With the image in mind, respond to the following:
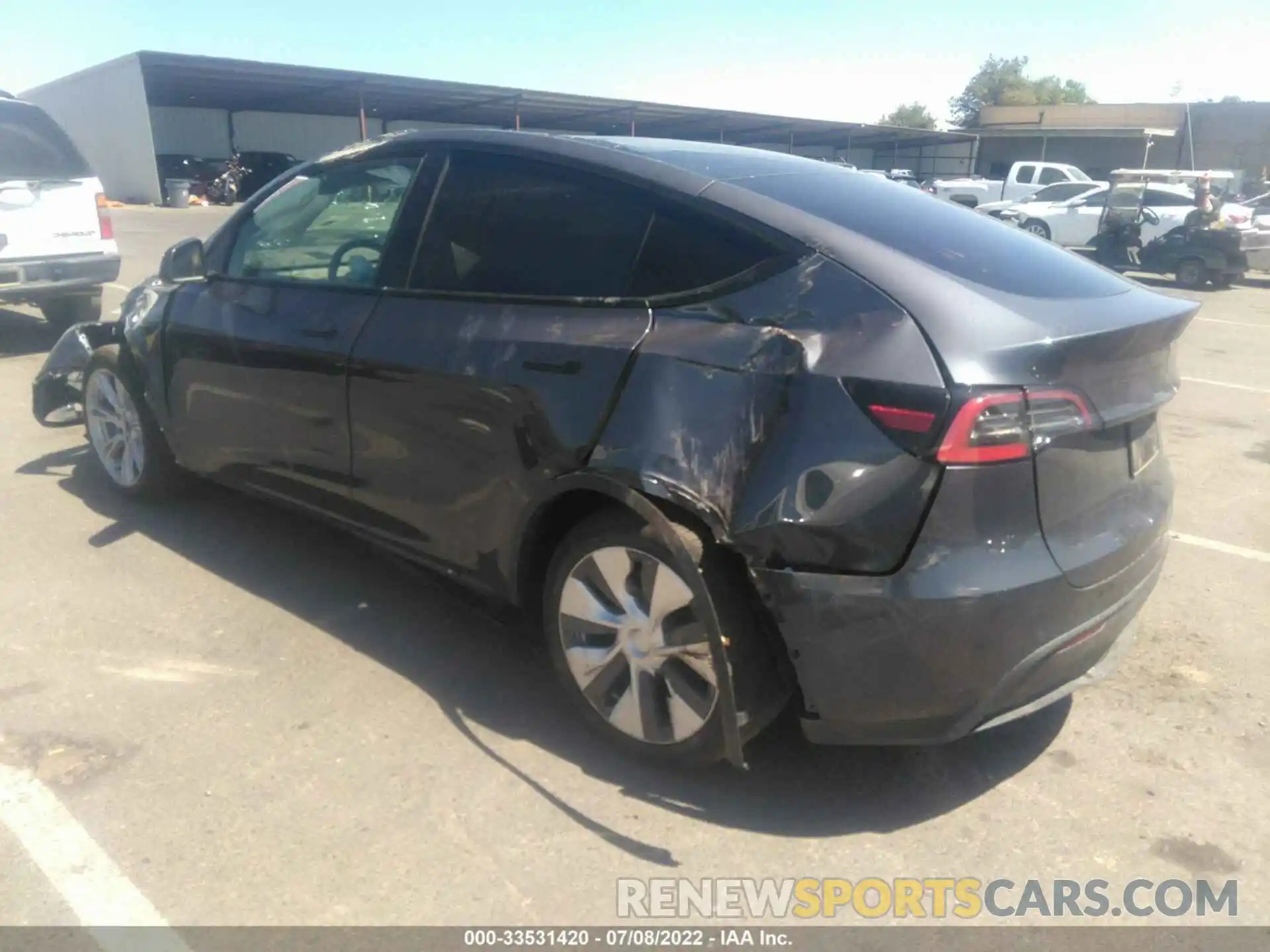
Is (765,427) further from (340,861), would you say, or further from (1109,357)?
(340,861)

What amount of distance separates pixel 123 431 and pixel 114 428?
121 mm

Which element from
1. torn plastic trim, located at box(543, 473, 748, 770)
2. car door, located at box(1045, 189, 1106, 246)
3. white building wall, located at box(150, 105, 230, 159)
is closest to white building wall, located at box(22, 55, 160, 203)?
white building wall, located at box(150, 105, 230, 159)

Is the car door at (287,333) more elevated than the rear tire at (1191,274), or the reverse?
the car door at (287,333)

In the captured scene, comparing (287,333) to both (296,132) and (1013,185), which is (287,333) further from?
(296,132)

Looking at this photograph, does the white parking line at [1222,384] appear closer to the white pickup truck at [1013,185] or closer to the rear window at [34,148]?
the rear window at [34,148]

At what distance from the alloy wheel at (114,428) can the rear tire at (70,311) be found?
4925 millimetres

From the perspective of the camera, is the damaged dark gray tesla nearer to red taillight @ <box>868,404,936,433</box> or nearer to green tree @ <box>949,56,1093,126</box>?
red taillight @ <box>868,404,936,433</box>

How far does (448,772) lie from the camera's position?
9.70 ft

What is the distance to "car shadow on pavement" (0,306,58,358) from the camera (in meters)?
8.91

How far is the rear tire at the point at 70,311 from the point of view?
9.48 meters

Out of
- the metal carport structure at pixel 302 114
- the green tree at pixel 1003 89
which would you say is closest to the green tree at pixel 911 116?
the green tree at pixel 1003 89

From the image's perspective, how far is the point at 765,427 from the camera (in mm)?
2529

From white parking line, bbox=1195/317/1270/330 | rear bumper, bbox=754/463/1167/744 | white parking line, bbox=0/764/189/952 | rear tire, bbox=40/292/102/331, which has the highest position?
rear bumper, bbox=754/463/1167/744
